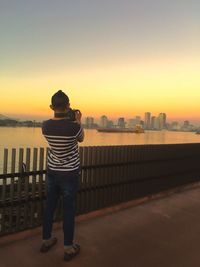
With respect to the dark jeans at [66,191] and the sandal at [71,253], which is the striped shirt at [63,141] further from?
the sandal at [71,253]

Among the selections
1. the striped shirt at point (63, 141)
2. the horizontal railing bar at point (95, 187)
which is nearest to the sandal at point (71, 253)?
the striped shirt at point (63, 141)

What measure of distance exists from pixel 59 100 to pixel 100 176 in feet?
9.16

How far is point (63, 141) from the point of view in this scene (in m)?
→ 4.41

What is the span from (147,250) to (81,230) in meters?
1.16

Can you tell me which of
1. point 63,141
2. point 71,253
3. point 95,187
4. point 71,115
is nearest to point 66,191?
point 63,141

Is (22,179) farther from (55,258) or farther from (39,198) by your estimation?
(55,258)

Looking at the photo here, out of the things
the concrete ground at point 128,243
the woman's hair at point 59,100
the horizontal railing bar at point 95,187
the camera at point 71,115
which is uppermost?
the woman's hair at point 59,100

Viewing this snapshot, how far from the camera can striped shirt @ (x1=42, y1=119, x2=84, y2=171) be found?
4.38 m

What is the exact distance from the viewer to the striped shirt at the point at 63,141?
14.4 feet

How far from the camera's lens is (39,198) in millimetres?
5664

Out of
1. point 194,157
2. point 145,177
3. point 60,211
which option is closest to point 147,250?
point 60,211

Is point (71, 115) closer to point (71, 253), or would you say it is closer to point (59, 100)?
point (59, 100)

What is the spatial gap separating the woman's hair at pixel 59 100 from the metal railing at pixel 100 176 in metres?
1.33

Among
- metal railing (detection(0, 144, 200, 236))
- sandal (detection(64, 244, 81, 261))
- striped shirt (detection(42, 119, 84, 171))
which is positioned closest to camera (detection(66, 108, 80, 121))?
striped shirt (detection(42, 119, 84, 171))
